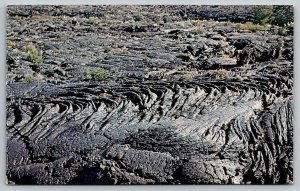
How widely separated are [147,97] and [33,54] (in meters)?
0.72

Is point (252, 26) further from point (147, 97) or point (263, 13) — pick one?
point (147, 97)

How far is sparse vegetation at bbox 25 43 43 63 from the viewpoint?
14.1 feet

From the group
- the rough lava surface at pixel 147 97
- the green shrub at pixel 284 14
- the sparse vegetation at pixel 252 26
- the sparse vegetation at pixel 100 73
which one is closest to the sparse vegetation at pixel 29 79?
the rough lava surface at pixel 147 97

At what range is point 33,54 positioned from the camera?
4.29 m

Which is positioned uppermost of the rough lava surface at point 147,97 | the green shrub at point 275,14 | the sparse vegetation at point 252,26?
the green shrub at point 275,14

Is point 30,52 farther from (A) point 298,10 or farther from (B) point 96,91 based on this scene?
(A) point 298,10

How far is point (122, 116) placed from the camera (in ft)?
14.1

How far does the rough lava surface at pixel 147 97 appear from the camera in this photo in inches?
168

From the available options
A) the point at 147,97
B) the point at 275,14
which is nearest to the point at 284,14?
the point at 275,14

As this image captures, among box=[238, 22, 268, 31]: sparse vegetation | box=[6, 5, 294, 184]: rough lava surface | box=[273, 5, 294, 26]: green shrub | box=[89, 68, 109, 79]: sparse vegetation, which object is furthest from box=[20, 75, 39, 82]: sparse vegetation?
box=[273, 5, 294, 26]: green shrub

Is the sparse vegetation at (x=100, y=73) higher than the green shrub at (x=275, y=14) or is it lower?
lower

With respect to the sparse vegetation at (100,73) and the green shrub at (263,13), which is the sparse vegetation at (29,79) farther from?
the green shrub at (263,13)

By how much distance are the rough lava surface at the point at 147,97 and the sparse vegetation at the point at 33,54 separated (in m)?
0.02

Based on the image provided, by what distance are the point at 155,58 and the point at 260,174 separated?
93 centimetres
